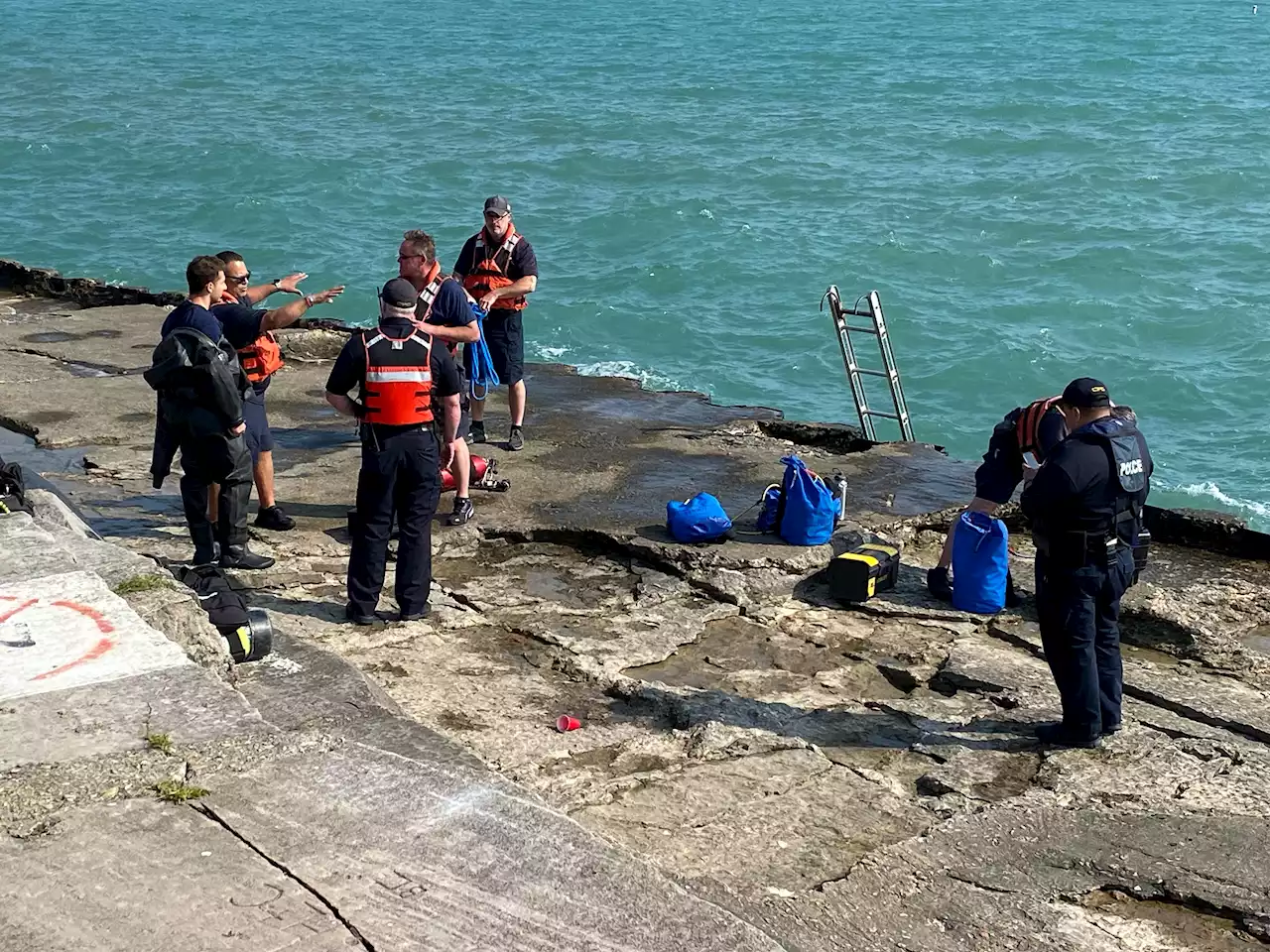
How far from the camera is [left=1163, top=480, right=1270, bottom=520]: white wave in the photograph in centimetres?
1817

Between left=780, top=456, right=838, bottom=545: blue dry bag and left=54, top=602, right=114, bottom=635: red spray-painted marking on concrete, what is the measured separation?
14.6 ft

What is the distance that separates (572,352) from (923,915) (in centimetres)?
1926

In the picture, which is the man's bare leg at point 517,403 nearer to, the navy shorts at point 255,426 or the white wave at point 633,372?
the navy shorts at point 255,426

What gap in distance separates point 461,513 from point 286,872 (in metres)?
5.23

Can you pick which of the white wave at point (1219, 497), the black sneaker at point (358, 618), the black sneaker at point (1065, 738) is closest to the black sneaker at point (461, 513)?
the black sneaker at point (358, 618)

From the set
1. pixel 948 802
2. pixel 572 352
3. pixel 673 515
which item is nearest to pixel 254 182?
pixel 572 352

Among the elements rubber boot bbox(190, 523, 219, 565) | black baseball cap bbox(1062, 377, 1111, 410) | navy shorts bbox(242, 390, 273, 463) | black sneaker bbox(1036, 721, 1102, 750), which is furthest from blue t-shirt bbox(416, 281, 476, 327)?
black sneaker bbox(1036, 721, 1102, 750)

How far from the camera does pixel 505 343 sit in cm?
1115

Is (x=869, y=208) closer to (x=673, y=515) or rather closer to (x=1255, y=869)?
(x=673, y=515)

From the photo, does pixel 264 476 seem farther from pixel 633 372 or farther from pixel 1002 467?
pixel 633 372

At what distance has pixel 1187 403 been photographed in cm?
2250

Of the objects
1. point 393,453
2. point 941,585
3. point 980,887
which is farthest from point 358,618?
point 980,887

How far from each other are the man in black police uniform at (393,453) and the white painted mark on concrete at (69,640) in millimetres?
1834

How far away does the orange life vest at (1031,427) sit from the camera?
8.27m
